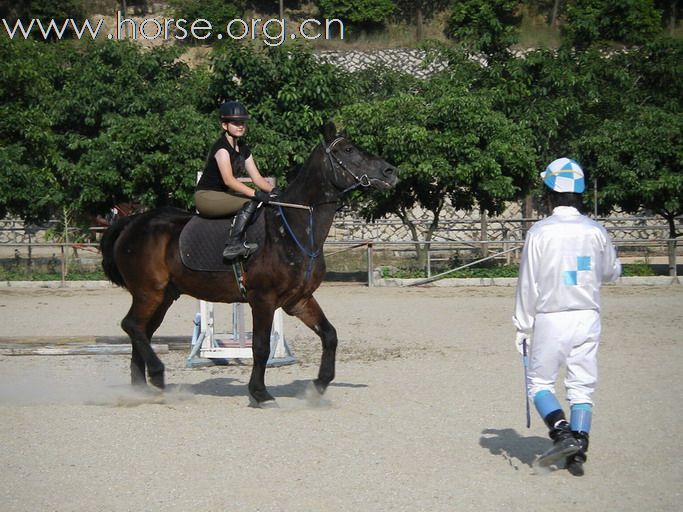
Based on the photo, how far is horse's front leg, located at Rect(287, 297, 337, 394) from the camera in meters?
9.25

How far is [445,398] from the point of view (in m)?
9.40

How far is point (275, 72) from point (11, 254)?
10545mm

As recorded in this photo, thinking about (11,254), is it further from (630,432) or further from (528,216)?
(630,432)

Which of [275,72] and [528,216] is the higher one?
[275,72]

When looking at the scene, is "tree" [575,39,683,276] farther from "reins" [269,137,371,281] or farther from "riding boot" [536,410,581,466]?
"riding boot" [536,410,581,466]

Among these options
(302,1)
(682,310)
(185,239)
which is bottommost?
(682,310)

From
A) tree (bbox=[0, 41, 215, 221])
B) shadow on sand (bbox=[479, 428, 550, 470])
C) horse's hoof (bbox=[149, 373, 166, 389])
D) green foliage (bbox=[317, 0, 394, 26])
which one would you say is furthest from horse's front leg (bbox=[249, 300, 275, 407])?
green foliage (bbox=[317, 0, 394, 26])

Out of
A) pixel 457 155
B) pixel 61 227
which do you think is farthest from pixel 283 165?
pixel 61 227

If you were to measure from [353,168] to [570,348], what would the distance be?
131 inches

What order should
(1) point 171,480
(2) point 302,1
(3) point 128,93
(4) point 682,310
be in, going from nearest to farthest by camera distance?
(1) point 171,480, (4) point 682,310, (3) point 128,93, (2) point 302,1

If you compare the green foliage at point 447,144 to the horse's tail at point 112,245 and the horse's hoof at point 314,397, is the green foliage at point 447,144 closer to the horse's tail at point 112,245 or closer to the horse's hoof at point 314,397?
the horse's tail at point 112,245

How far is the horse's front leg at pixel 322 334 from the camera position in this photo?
9.25 meters

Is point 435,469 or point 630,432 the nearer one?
point 435,469

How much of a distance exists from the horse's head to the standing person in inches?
105
